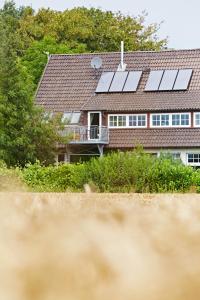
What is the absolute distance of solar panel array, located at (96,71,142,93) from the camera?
39.6 m

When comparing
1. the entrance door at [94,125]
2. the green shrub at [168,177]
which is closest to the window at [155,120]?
the entrance door at [94,125]

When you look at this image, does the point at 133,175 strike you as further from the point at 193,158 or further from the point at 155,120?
the point at 155,120

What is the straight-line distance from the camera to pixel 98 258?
2.03 ft

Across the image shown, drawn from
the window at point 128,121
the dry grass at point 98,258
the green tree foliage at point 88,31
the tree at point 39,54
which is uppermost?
the green tree foliage at point 88,31

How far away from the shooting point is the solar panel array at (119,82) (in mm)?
39606

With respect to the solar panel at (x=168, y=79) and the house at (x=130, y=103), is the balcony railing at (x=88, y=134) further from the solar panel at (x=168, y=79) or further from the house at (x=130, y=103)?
the solar panel at (x=168, y=79)

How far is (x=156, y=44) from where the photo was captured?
54281 millimetres

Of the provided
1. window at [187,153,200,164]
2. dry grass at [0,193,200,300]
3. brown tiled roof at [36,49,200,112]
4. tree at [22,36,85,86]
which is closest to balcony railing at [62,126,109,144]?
brown tiled roof at [36,49,200,112]

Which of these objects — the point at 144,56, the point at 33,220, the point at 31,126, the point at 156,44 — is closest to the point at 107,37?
the point at 156,44

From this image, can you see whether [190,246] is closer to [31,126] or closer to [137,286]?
[137,286]

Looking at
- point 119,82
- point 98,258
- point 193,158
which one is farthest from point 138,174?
point 98,258

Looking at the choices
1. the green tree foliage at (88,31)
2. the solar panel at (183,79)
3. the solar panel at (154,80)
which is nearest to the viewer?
the solar panel at (183,79)

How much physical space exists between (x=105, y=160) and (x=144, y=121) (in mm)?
13444

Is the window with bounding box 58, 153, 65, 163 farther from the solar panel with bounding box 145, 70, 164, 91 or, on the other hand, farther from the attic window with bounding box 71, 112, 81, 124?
the solar panel with bounding box 145, 70, 164, 91
